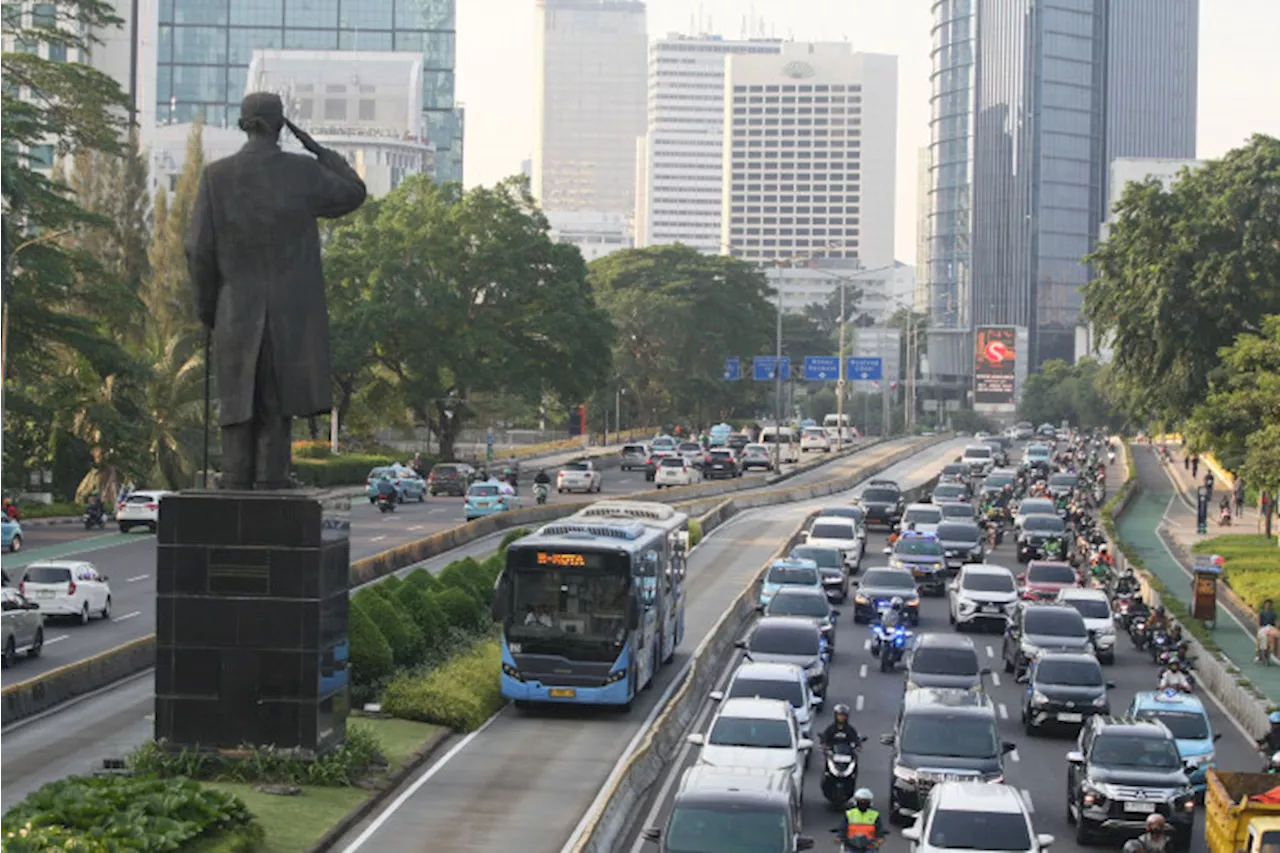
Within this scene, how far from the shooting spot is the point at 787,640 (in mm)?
35031

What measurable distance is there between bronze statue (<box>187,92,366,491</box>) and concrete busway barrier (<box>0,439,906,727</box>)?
842 centimetres

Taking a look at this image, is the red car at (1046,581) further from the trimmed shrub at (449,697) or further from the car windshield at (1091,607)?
the trimmed shrub at (449,697)

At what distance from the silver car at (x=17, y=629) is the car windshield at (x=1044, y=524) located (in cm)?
3281

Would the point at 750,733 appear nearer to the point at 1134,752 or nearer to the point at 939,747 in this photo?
the point at 939,747

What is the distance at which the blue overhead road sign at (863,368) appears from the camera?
454ft

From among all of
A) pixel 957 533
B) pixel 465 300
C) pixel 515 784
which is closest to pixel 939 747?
pixel 515 784

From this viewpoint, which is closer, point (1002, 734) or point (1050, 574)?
point (1002, 734)

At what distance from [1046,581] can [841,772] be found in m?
21.7

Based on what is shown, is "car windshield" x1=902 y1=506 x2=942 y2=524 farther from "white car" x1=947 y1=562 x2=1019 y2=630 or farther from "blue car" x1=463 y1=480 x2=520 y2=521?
"white car" x1=947 y1=562 x2=1019 y2=630

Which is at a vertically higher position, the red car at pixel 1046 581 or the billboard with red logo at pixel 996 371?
the billboard with red logo at pixel 996 371

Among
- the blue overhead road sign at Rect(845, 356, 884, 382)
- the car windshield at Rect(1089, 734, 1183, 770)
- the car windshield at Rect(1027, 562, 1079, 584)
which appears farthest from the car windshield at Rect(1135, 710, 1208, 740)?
the blue overhead road sign at Rect(845, 356, 884, 382)

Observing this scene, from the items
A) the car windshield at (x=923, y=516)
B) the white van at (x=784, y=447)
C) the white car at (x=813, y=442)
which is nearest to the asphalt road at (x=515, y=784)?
the car windshield at (x=923, y=516)

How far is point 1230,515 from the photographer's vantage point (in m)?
76.9

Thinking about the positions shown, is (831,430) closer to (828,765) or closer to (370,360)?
(370,360)
